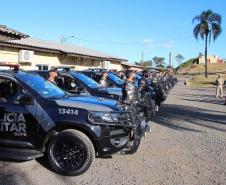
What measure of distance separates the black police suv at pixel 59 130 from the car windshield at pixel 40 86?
0.39 ft

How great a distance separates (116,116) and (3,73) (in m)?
2.20

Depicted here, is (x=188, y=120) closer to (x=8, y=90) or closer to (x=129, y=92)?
(x=129, y=92)

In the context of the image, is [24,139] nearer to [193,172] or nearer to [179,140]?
[193,172]

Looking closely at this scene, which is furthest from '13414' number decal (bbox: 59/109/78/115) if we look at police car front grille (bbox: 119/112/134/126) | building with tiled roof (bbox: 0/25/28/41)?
building with tiled roof (bbox: 0/25/28/41)

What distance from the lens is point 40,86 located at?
304 inches

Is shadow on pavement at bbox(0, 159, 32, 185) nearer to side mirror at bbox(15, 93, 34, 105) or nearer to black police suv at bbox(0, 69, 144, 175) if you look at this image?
black police suv at bbox(0, 69, 144, 175)

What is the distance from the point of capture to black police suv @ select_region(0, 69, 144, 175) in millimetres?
6957

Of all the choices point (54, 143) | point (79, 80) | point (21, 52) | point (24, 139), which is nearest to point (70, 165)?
point (54, 143)

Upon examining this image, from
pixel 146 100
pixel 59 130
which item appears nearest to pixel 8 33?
pixel 146 100

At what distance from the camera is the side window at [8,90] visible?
289 inches

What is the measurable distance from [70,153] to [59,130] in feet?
1.42

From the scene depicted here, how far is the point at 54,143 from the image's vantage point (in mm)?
7027

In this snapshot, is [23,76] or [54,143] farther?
[23,76]

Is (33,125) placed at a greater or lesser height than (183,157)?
greater
